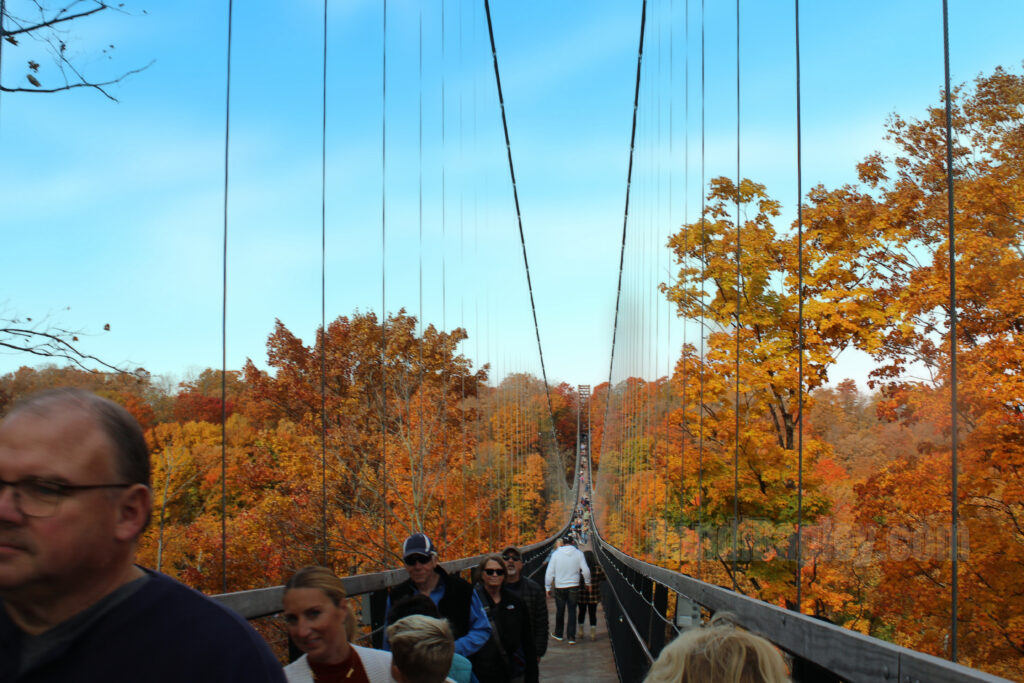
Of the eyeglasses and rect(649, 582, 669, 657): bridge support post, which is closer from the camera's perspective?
the eyeglasses

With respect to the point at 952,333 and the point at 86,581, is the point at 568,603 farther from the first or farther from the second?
the point at 86,581

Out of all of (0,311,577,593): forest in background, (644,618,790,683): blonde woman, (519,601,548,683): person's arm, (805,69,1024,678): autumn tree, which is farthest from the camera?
(0,311,577,593): forest in background

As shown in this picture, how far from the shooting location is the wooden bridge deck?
839cm

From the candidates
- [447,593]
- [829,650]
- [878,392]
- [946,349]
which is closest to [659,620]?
[447,593]

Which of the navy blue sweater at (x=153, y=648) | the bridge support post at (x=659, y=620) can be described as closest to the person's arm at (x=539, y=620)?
the bridge support post at (x=659, y=620)

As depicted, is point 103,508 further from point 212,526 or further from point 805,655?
point 212,526

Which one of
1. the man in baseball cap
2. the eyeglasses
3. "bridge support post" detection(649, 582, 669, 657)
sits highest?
the eyeglasses

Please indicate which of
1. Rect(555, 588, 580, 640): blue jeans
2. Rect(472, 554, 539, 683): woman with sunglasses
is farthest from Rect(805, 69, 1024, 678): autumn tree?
Rect(555, 588, 580, 640): blue jeans

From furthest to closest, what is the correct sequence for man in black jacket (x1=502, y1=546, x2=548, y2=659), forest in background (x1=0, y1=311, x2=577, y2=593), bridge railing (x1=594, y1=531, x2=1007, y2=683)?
forest in background (x1=0, y1=311, x2=577, y2=593), man in black jacket (x1=502, y1=546, x2=548, y2=659), bridge railing (x1=594, y1=531, x2=1007, y2=683)

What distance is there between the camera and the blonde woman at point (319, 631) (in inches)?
94.0

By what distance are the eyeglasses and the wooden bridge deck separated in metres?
7.78

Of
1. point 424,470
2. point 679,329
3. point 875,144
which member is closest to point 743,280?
point 679,329

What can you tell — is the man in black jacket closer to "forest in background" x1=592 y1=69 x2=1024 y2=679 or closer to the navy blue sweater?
"forest in background" x1=592 y1=69 x2=1024 y2=679

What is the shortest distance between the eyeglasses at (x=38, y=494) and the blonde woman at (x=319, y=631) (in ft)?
5.36
